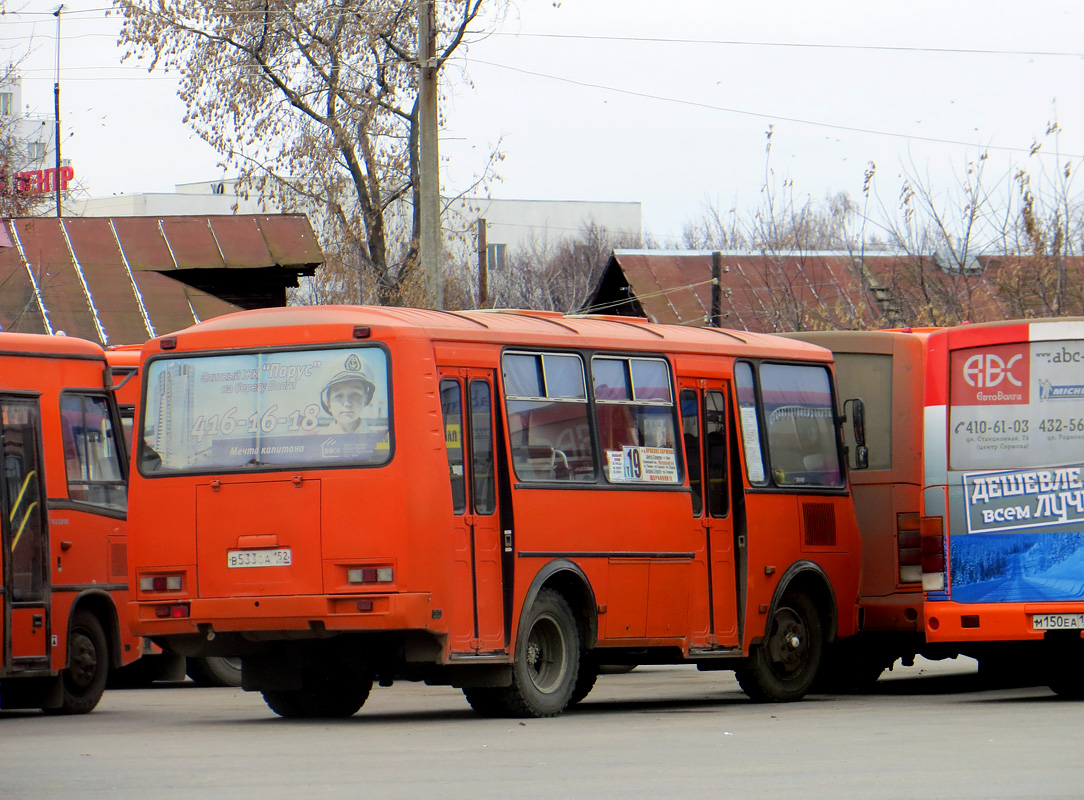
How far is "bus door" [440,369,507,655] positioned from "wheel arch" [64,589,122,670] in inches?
153

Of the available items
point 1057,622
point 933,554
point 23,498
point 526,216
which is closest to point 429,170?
point 23,498

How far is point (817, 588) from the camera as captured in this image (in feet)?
50.4

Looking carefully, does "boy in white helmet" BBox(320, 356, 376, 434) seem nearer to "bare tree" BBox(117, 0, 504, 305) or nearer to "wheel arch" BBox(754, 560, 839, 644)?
"wheel arch" BBox(754, 560, 839, 644)

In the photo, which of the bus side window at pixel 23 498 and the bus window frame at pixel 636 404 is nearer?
the bus window frame at pixel 636 404

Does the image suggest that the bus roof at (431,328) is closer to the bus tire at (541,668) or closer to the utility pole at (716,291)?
the bus tire at (541,668)

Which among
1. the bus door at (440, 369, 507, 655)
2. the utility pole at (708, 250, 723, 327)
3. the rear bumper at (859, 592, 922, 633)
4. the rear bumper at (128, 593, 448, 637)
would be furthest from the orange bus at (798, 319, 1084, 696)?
the utility pole at (708, 250, 723, 327)

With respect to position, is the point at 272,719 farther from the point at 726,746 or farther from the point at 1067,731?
the point at 1067,731

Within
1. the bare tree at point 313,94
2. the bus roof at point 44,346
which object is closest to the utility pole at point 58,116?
the bare tree at point 313,94

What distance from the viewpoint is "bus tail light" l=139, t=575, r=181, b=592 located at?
12438 millimetres

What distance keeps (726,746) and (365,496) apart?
2.85m

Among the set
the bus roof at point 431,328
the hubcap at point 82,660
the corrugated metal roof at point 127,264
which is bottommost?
the hubcap at point 82,660

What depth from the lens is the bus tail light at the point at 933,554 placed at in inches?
549

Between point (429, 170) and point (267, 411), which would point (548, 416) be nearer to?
point (267, 411)

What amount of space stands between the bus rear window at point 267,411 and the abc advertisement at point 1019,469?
466 cm
